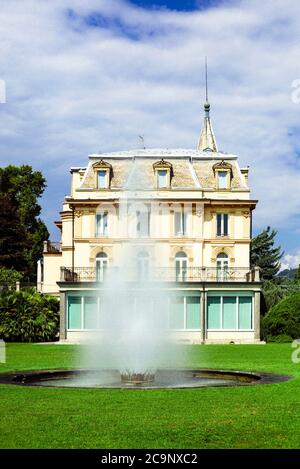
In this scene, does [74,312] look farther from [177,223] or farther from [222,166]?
[222,166]

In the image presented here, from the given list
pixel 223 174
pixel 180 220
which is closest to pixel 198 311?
pixel 180 220

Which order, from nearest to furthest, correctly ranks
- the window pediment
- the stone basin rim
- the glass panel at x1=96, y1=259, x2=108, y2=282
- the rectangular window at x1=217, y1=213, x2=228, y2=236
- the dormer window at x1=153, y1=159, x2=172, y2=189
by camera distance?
the stone basin rim
the glass panel at x1=96, y1=259, x2=108, y2=282
the rectangular window at x1=217, y1=213, x2=228, y2=236
the dormer window at x1=153, y1=159, x2=172, y2=189
the window pediment

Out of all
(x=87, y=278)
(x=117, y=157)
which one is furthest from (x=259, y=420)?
(x=117, y=157)

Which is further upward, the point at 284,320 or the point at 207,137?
the point at 207,137

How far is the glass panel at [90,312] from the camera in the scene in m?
45.5

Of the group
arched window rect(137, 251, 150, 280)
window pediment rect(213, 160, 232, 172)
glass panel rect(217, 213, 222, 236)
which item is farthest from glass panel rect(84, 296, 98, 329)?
window pediment rect(213, 160, 232, 172)

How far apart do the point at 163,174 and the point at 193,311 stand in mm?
10266

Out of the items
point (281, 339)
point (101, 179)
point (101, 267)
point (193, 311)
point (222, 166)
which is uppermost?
point (222, 166)

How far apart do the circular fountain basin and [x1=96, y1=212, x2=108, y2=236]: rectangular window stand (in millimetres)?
29771

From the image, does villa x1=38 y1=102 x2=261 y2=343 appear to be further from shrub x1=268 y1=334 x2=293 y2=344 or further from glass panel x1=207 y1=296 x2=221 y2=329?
shrub x1=268 y1=334 x2=293 y2=344

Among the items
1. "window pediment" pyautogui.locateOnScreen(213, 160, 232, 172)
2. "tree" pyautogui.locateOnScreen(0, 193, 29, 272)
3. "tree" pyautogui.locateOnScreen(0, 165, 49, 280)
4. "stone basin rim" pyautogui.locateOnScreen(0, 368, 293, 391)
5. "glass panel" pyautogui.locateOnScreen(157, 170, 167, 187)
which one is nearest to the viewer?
"stone basin rim" pyautogui.locateOnScreen(0, 368, 293, 391)

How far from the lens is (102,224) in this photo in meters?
51.1

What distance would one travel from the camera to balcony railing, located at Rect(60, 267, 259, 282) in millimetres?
47719
